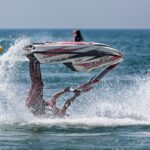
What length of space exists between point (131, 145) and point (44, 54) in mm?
4419

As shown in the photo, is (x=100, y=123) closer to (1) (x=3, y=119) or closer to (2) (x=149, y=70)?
(1) (x=3, y=119)

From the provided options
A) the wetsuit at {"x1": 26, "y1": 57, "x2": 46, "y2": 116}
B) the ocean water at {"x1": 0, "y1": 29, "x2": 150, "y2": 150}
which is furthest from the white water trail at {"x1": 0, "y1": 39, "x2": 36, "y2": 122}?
the wetsuit at {"x1": 26, "y1": 57, "x2": 46, "y2": 116}

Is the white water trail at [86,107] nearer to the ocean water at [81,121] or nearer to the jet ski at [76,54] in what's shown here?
the ocean water at [81,121]

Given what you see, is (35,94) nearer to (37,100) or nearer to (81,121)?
(37,100)

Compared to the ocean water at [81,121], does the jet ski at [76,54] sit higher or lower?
higher

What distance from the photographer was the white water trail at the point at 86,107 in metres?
19.8

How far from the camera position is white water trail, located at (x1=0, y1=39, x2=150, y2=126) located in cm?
1984

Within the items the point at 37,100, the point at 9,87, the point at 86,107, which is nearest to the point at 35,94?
the point at 37,100

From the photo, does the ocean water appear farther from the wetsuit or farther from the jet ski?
the jet ski

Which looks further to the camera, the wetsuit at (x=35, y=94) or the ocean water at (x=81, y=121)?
the wetsuit at (x=35, y=94)

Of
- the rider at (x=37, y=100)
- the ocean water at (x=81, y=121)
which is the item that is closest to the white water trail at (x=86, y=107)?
the ocean water at (x=81, y=121)

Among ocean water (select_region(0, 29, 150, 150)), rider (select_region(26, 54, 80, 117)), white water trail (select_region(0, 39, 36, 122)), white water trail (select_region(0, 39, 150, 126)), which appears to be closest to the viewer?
ocean water (select_region(0, 29, 150, 150))

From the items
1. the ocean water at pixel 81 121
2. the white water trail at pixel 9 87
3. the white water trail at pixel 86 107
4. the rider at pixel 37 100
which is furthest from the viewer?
the white water trail at pixel 9 87

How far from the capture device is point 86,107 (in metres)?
22.6
